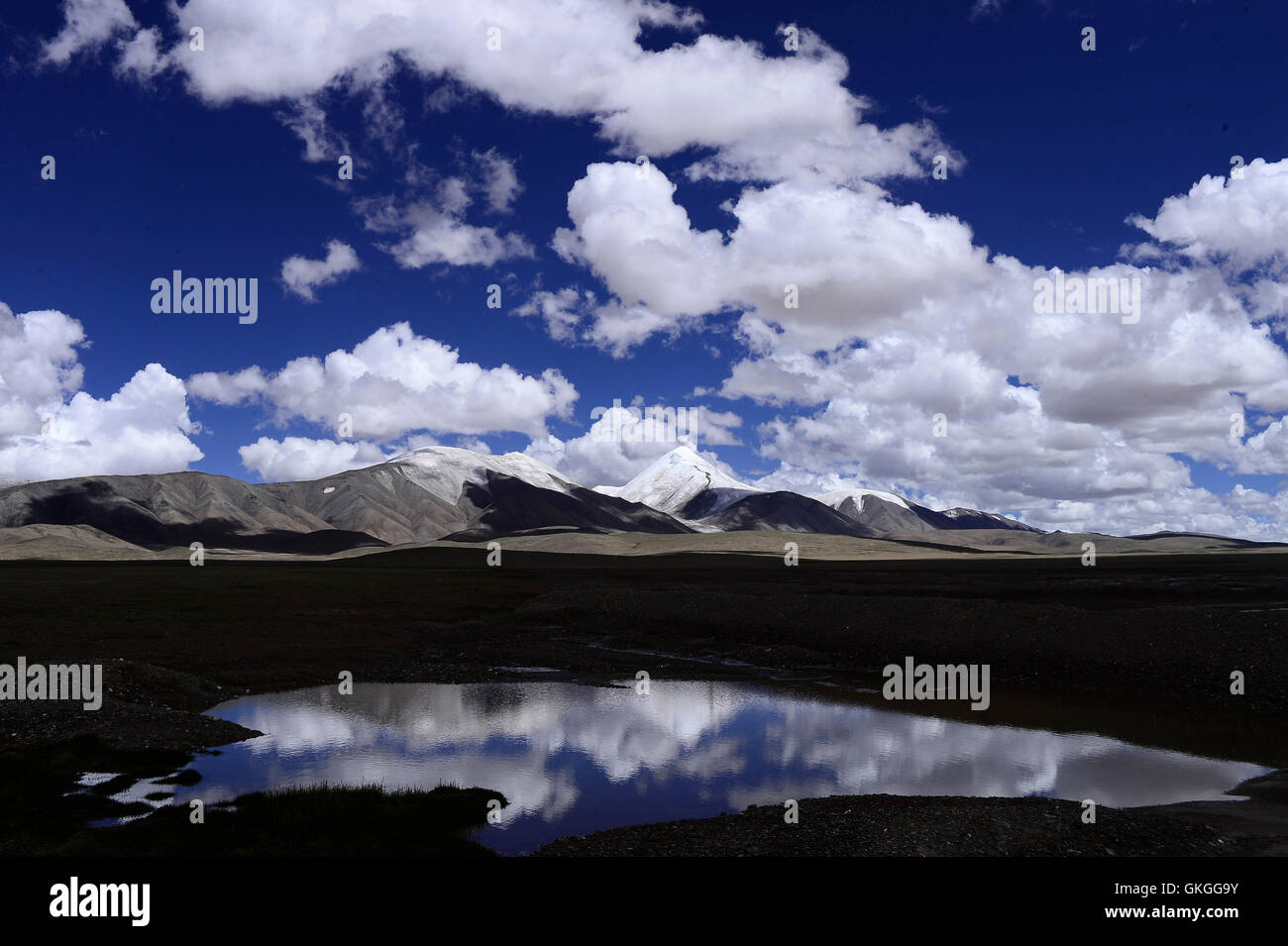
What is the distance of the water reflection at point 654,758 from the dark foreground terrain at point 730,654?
259cm

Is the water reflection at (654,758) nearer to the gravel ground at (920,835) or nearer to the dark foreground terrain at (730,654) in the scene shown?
the gravel ground at (920,835)

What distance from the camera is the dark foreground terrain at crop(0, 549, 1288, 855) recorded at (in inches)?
928

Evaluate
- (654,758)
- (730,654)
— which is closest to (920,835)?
(654,758)

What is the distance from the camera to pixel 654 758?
31406 millimetres

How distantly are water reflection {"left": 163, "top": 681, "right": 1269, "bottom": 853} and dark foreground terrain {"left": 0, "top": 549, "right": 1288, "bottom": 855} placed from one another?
2585 mm

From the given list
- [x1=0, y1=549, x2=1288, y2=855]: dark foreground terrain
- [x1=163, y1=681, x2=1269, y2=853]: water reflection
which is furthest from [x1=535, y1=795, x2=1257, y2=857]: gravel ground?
[x1=163, y1=681, x2=1269, y2=853]: water reflection

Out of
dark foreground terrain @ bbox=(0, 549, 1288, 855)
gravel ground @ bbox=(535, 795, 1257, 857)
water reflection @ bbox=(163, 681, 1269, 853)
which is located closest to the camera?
gravel ground @ bbox=(535, 795, 1257, 857)

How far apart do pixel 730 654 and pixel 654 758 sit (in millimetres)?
30185

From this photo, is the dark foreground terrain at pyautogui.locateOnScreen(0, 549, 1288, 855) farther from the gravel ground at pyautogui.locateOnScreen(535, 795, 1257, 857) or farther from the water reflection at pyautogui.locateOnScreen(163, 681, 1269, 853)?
the water reflection at pyautogui.locateOnScreen(163, 681, 1269, 853)

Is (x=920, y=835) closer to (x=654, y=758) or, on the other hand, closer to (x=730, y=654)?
(x=654, y=758)

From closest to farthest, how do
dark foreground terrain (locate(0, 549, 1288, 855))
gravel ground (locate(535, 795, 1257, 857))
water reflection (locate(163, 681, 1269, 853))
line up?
gravel ground (locate(535, 795, 1257, 857)) < dark foreground terrain (locate(0, 549, 1288, 855)) < water reflection (locate(163, 681, 1269, 853))
